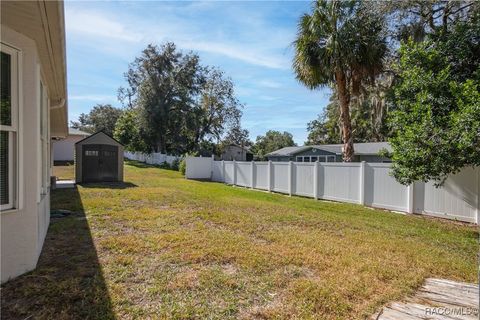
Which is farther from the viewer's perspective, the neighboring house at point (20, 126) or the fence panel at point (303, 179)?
the fence panel at point (303, 179)

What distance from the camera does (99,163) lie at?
1700 centimetres

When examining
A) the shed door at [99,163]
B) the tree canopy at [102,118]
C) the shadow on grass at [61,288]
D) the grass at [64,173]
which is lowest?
the shadow on grass at [61,288]

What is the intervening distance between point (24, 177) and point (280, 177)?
12277 mm

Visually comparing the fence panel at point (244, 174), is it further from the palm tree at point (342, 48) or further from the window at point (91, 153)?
the window at point (91, 153)

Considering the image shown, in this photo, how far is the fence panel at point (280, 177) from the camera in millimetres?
15000

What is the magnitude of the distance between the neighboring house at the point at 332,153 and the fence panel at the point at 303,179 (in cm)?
757

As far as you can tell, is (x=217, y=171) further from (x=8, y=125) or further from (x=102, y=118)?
(x=102, y=118)

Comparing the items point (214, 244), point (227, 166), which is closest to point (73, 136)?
point (227, 166)

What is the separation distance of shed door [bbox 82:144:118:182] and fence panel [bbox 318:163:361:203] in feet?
35.4

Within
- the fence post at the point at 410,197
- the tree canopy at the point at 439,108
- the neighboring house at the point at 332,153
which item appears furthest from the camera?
the neighboring house at the point at 332,153

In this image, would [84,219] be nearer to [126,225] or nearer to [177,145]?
[126,225]

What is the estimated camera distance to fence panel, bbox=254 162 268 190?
650 inches

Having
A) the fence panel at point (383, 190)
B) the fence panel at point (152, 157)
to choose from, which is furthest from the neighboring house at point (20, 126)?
the fence panel at point (152, 157)

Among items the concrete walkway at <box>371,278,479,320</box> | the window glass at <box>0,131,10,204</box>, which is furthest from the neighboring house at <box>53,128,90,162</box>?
the concrete walkway at <box>371,278,479,320</box>
